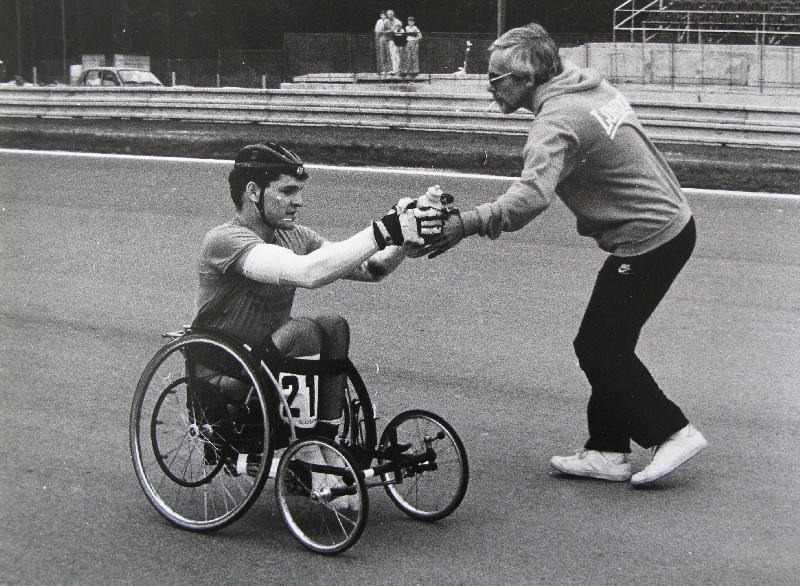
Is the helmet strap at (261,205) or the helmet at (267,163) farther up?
the helmet at (267,163)

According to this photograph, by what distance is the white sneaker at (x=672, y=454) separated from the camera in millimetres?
5195

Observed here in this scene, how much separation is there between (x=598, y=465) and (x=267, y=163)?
205 cm

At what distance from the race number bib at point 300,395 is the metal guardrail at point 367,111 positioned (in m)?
11.4

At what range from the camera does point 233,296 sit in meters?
4.71

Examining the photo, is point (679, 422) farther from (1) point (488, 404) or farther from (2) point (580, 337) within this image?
(1) point (488, 404)

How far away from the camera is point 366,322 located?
8117mm

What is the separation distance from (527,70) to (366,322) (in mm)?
3426

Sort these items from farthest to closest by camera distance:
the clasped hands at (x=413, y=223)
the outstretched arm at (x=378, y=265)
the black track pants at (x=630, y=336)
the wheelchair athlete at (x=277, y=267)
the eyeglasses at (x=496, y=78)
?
the black track pants at (x=630, y=336) < the eyeglasses at (x=496, y=78) < the outstretched arm at (x=378, y=265) < the wheelchair athlete at (x=277, y=267) < the clasped hands at (x=413, y=223)

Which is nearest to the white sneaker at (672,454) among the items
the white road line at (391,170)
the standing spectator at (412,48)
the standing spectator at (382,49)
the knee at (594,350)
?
the knee at (594,350)

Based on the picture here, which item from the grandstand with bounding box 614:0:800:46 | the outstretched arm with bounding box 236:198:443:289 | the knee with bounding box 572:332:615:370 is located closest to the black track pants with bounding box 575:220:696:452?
the knee with bounding box 572:332:615:370

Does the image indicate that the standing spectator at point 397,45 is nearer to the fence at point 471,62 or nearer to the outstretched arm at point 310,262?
the fence at point 471,62

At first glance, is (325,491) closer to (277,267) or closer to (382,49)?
(277,267)

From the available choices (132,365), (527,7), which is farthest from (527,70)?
(527,7)

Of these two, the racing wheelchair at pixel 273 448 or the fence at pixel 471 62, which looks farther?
the fence at pixel 471 62
